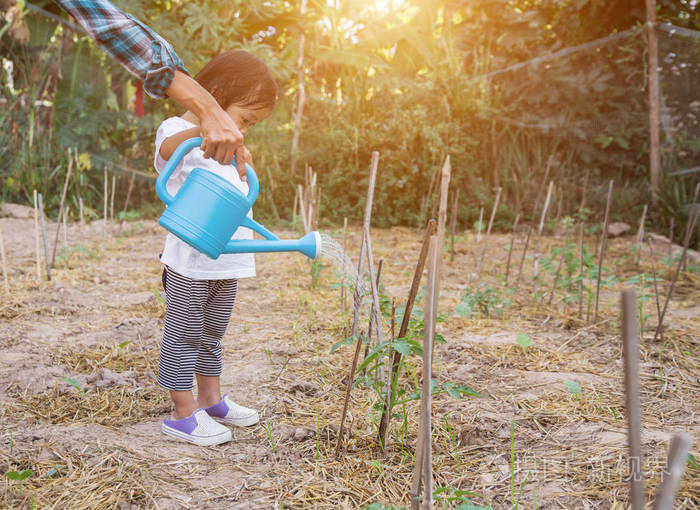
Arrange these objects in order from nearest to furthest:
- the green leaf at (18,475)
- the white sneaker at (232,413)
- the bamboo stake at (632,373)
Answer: the bamboo stake at (632,373) → the green leaf at (18,475) → the white sneaker at (232,413)

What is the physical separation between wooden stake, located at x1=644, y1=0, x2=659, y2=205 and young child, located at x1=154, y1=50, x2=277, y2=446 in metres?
4.95

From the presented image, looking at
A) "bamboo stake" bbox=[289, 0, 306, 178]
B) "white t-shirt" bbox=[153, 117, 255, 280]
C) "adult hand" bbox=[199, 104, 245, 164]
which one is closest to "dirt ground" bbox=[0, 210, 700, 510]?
"white t-shirt" bbox=[153, 117, 255, 280]

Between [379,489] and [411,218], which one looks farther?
[411,218]

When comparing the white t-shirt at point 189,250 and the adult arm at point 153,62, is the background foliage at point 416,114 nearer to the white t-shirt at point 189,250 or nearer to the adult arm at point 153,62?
the white t-shirt at point 189,250

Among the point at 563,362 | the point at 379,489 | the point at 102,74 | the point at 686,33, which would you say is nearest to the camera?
the point at 379,489

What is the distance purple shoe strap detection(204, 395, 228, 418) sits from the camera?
1798mm

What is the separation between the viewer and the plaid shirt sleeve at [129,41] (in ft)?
4.36

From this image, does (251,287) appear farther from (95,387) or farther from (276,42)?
(276,42)

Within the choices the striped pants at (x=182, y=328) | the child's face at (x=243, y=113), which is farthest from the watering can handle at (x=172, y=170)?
the striped pants at (x=182, y=328)

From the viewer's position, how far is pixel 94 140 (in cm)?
687

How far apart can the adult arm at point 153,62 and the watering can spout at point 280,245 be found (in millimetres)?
218

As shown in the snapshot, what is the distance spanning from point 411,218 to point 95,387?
4636 mm

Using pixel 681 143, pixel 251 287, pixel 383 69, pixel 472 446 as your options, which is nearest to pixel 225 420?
pixel 472 446

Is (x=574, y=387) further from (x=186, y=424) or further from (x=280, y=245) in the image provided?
(x=186, y=424)
